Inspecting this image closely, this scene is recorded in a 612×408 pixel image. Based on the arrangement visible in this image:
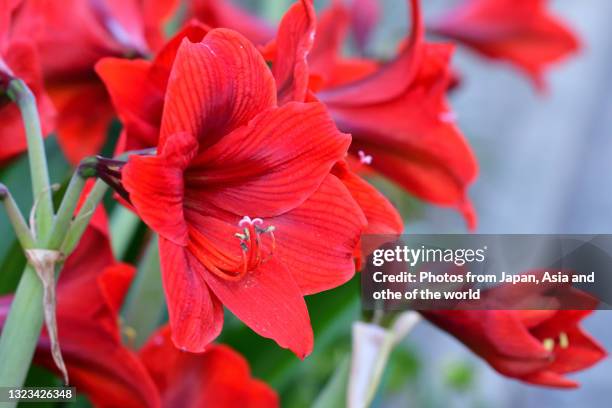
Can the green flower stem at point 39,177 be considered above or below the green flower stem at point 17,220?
above

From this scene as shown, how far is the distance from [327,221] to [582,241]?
0.15 metres

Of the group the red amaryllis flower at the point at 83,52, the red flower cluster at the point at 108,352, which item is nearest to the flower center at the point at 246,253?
the red flower cluster at the point at 108,352

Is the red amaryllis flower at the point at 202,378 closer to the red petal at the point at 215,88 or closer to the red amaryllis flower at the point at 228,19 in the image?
the red petal at the point at 215,88

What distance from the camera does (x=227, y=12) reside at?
2.26ft

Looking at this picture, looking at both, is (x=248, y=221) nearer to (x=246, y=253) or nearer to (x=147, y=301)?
(x=246, y=253)

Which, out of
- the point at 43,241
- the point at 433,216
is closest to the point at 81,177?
the point at 43,241

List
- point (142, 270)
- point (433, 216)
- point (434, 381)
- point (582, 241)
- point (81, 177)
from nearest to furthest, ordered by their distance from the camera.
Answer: point (81, 177) < point (582, 241) < point (142, 270) < point (434, 381) < point (433, 216)

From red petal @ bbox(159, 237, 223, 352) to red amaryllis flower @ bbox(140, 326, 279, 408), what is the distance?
127 mm

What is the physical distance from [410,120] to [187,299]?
0.75 ft

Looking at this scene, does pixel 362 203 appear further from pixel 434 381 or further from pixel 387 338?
pixel 434 381

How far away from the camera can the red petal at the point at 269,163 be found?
14.2 inches

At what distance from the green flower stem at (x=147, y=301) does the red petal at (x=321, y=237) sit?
0.19 metres

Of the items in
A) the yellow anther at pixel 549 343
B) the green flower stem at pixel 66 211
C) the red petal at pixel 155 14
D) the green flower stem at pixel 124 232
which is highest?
the red petal at pixel 155 14

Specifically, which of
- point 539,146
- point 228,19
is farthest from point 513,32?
point 539,146
